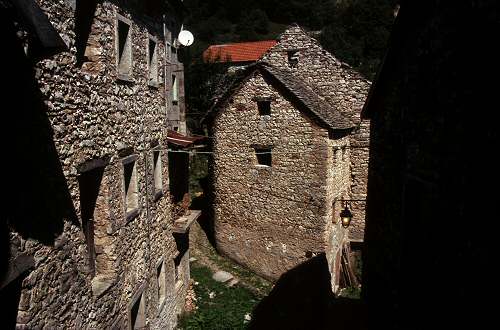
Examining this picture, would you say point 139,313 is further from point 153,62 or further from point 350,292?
point 350,292

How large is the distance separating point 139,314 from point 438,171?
6872mm

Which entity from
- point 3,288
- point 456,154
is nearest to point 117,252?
point 3,288

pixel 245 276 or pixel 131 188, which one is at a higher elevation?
pixel 131 188

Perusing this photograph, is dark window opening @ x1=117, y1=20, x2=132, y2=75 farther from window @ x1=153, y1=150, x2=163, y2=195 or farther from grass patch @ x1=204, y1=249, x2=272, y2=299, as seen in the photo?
grass patch @ x1=204, y1=249, x2=272, y2=299

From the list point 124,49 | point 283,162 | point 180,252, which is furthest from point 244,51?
point 124,49

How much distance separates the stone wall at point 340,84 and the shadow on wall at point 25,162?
512 inches

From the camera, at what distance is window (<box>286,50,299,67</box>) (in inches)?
668

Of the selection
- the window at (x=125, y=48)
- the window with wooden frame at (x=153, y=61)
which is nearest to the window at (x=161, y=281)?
the window with wooden frame at (x=153, y=61)

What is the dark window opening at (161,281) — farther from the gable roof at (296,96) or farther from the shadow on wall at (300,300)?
the gable roof at (296,96)

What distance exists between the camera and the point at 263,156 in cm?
1498

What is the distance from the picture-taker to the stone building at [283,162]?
1399 centimetres

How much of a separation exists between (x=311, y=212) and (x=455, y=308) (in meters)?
10.5

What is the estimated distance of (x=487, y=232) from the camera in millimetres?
3113

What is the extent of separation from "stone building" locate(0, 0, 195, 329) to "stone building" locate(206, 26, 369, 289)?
14.9 feet
